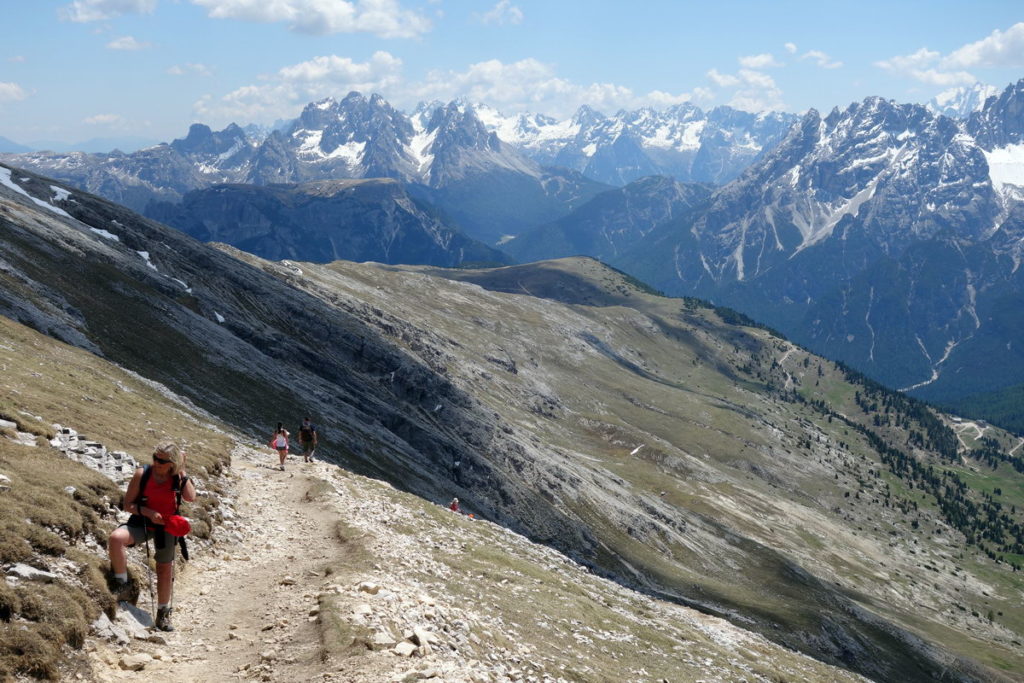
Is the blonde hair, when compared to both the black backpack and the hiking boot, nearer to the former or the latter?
the black backpack

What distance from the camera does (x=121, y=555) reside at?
19547 mm

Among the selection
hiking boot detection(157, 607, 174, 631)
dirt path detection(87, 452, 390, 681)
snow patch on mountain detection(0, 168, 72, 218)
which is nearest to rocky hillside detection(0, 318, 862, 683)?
dirt path detection(87, 452, 390, 681)

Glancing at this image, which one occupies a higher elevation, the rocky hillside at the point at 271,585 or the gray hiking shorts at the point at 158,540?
the gray hiking shorts at the point at 158,540

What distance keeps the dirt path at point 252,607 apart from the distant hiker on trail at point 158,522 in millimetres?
1153

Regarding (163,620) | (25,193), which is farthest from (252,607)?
(25,193)

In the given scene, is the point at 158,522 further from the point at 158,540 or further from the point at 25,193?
the point at 25,193

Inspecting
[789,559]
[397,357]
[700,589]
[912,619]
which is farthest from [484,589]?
[912,619]

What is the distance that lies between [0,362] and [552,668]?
36346mm

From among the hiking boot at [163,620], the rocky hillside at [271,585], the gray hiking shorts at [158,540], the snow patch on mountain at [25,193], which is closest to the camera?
the rocky hillside at [271,585]

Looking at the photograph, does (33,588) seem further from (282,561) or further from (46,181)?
(46,181)

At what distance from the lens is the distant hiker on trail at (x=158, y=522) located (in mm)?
19500

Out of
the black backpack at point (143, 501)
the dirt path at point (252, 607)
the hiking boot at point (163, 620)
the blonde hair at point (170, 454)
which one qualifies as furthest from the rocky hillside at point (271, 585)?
the blonde hair at point (170, 454)

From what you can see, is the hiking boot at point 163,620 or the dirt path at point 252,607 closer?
the dirt path at point 252,607

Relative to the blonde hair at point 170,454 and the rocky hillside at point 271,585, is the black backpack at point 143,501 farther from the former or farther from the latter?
the rocky hillside at point 271,585
